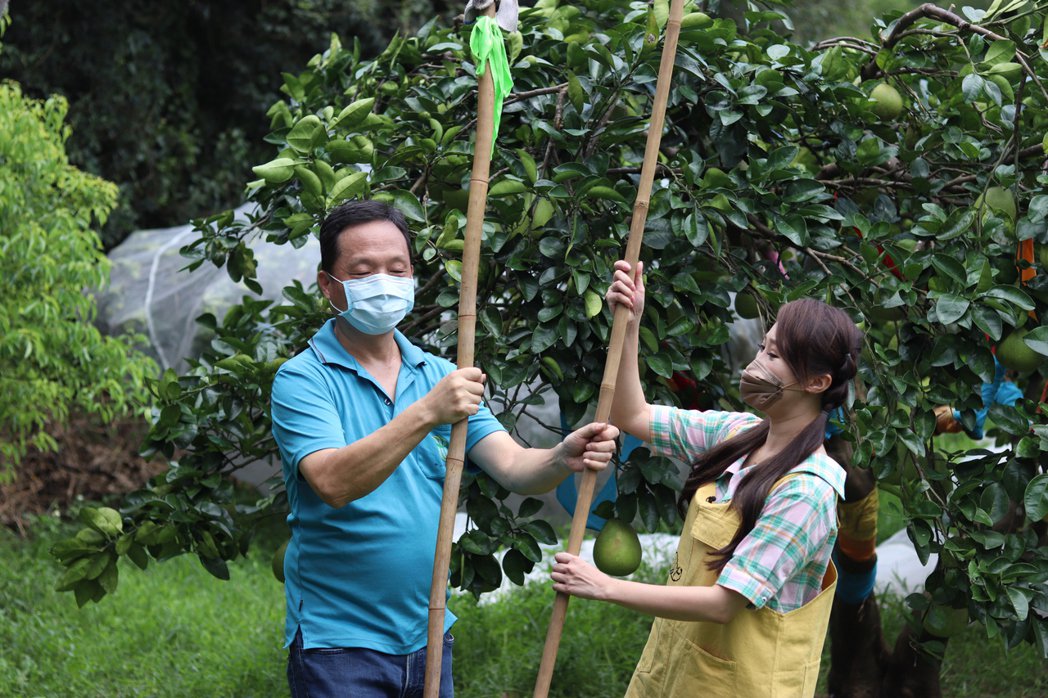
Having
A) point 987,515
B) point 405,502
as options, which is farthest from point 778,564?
point 987,515

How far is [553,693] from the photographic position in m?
4.04

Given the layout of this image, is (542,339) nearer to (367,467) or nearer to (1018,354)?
(367,467)

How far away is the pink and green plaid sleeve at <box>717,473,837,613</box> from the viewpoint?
1.95 m

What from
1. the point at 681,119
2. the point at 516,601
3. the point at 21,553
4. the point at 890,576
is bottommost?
the point at 21,553

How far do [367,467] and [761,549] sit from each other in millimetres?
662

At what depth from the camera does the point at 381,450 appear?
1950 mm

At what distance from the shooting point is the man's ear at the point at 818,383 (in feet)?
6.89

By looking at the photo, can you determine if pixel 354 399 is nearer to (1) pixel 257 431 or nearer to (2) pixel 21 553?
(1) pixel 257 431

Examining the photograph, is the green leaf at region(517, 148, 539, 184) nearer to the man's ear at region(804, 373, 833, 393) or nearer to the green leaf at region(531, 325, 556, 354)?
the green leaf at region(531, 325, 556, 354)

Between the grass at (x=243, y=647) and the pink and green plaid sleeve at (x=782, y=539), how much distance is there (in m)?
2.16

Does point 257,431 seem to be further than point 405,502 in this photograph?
Yes

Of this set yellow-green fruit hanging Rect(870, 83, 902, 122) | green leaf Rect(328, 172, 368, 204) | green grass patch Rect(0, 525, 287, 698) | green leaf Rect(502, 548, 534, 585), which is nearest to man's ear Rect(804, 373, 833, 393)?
green leaf Rect(502, 548, 534, 585)

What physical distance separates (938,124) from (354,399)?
1934 millimetres

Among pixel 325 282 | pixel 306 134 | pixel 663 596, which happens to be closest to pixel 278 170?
pixel 306 134
